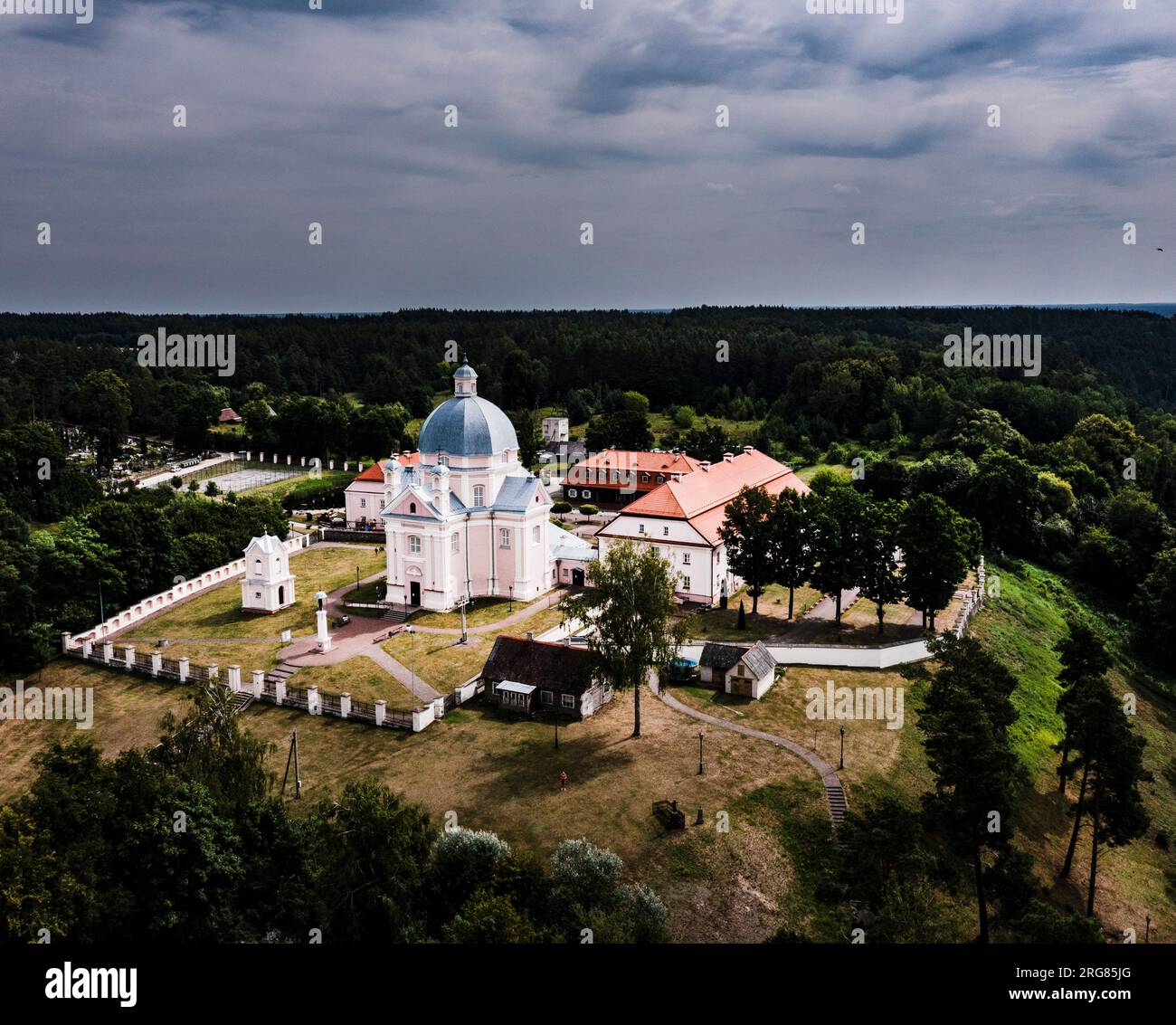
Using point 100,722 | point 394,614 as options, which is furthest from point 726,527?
point 100,722

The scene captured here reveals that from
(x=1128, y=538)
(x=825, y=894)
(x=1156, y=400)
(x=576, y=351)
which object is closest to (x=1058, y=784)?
(x=825, y=894)

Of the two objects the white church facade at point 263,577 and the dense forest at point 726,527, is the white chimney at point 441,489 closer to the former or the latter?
the white church facade at point 263,577

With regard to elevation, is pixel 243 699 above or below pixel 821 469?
below

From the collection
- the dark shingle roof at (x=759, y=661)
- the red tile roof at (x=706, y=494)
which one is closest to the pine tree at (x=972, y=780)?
the dark shingle roof at (x=759, y=661)

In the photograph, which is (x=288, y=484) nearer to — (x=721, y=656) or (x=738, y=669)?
(x=721, y=656)

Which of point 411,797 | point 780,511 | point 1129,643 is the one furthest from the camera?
point 1129,643

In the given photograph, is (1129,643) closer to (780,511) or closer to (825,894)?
(780,511)

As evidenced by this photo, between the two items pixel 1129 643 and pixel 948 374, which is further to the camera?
pixel 948 374
